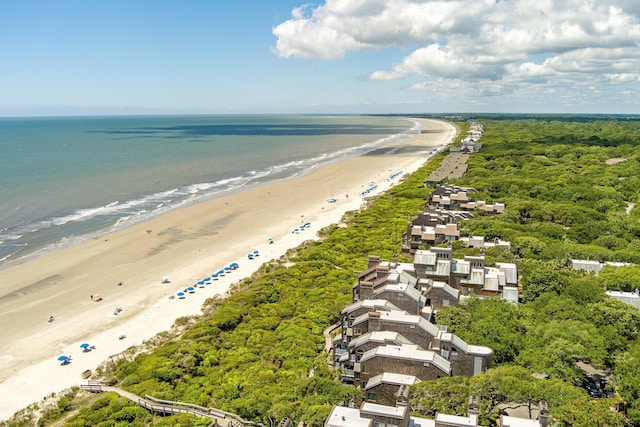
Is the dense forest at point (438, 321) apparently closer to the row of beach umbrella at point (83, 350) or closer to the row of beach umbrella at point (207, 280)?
the row of beach umbrella at point (207, 280)

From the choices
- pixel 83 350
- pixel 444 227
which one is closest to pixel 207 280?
pixel 83 350

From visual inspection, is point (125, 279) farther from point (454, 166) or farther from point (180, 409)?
point (454, 166)

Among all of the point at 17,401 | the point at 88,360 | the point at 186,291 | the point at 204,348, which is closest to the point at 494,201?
the point at 186,291

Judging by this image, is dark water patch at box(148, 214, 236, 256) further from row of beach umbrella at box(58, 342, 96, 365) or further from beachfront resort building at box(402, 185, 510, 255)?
beachfront resort building at box(402, 185, 510, 255)

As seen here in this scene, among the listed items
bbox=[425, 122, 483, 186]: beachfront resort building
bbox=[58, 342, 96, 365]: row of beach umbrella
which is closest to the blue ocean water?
bbox=[58, 342, 96, 365]: row of beach umbrella

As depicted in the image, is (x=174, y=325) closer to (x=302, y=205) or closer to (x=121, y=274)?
(x=121, y=274)

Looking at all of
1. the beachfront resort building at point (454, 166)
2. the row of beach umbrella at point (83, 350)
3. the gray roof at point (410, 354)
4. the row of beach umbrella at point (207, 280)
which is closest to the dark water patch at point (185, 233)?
the row of beach umbrella at point (207, 280)
